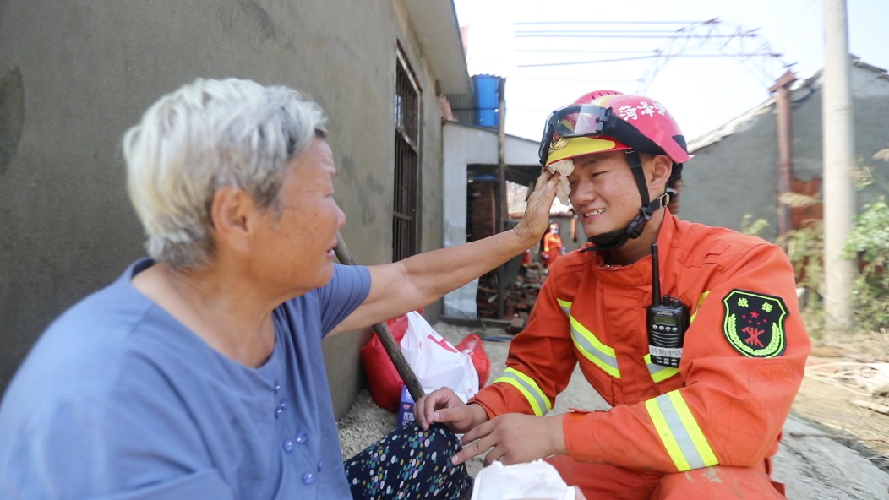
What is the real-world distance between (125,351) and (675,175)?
1.96 meters

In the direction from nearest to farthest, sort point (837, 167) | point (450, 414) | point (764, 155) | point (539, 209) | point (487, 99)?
point (450, 414) < point (539, 209) < point (837, 167) < point (487, 99) < point (764, 155)

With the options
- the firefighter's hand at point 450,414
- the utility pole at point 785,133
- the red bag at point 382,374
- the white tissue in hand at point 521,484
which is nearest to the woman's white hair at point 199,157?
the white tissue in hand at point 521,484

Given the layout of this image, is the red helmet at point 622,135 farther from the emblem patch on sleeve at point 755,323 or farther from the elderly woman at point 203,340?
the elderly woman at point 203,340

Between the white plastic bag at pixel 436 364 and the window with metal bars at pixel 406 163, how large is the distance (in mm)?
2316

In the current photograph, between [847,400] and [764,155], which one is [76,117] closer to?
[847,400]

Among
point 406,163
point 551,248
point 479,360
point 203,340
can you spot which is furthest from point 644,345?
point 551,248

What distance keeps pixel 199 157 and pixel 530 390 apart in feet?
4.95

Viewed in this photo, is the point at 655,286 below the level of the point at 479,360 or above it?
above

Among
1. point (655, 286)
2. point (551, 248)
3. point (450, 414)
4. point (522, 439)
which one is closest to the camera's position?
point (522, 439)

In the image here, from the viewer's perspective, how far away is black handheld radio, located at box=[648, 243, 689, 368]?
1598mm

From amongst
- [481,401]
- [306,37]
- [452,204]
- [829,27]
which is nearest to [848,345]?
[829,27]

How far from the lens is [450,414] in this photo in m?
1.81

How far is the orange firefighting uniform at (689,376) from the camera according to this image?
1.34m

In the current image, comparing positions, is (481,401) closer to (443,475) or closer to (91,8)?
(443,475)
